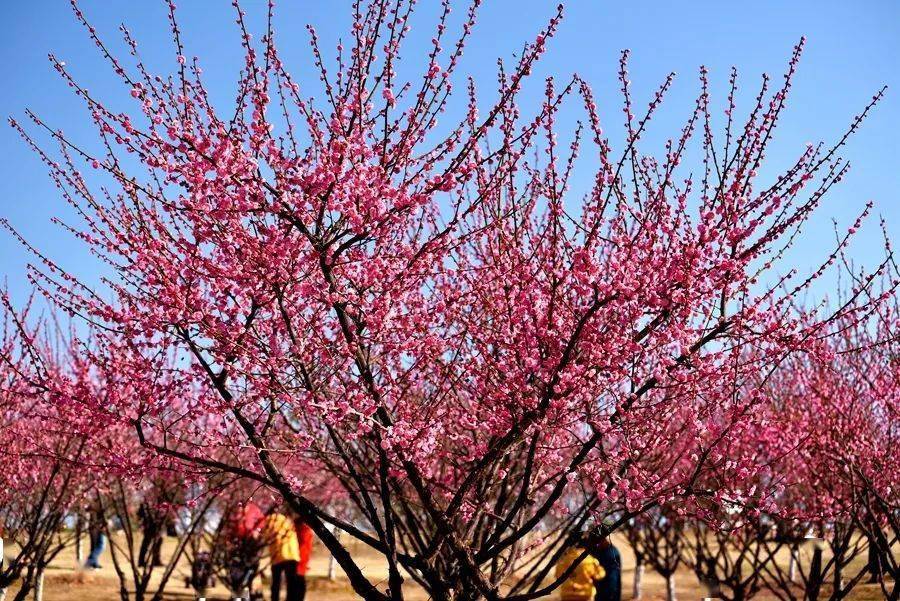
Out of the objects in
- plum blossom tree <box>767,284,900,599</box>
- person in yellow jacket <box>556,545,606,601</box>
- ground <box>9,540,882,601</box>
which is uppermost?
plum blossom tree <box>767,284,900,599</box>

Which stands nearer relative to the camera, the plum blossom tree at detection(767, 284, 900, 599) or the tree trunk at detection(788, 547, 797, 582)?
the plum blossom tree at detection(767, 284, 900, 599)

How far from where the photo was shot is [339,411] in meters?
4.57

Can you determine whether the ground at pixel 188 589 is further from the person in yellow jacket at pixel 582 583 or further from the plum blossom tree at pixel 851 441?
the plum blossom tree at pixel 851 441

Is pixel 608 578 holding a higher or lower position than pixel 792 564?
higher

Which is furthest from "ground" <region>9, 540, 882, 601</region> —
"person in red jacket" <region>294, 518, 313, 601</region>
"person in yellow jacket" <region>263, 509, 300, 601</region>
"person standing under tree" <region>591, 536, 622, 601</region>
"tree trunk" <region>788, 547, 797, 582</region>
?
"person standing under tree" <region>591, 536, 622, 601</region>

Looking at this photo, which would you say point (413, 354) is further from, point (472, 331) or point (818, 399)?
point (818, 399)

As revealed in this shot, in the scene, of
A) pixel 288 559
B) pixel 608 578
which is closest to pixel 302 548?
pixel 288 559

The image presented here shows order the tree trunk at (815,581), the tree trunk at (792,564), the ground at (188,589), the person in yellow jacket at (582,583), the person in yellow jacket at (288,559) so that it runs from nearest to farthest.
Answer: the tree trunk at (815,581)
the person in yellow jacket at (582,583)
the tree trunk at (792,564)
the person in yellow jacket at (288,559)
the ground at (188,589)

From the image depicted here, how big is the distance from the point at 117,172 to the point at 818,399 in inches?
289

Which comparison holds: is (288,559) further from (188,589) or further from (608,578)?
(188,589)

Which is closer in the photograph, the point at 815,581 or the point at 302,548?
the point at 815,581

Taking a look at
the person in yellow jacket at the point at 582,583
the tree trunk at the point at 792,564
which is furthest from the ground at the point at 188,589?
the person in yellow jacket at the point at 582,583

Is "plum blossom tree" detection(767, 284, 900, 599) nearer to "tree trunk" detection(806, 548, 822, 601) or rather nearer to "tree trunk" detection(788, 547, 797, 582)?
"tree trunk" detection(806, 548, 822, 601)

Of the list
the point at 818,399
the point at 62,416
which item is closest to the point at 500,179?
the point at 62,416
